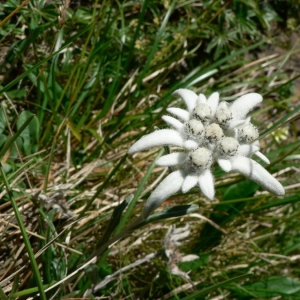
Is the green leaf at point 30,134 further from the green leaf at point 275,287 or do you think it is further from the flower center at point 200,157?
the green leaf at point 275,287

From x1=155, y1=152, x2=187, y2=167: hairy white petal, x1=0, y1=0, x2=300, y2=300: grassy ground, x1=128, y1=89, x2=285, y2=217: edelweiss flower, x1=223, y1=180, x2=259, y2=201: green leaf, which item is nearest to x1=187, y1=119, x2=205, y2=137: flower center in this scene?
x1=128, y1=89, x2=285, y2=217: edelweiss flower

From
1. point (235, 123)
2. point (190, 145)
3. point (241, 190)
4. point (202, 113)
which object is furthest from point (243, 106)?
point (241, 190)

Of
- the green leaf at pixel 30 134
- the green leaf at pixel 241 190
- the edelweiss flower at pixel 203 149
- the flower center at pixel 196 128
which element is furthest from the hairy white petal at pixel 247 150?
the green leaf at pixel 30 134

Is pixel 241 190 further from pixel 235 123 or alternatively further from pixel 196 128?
pixel 196 128

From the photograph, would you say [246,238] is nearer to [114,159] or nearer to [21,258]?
[114,159]

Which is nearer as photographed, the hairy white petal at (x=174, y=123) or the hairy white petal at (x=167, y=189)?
the hairy white petal at (x=167, y=189)

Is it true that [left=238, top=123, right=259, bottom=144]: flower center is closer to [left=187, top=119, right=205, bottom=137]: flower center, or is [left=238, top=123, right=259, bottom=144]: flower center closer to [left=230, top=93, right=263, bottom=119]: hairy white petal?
[left=230, top=93, right=263, bottom=119]: hairy white petal
